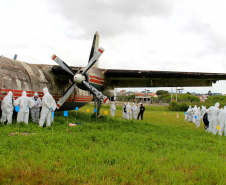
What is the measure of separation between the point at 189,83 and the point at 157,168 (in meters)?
11.4

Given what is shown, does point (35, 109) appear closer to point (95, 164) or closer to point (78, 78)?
point (78, 78)

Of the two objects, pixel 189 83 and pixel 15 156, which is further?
pixel 189 83

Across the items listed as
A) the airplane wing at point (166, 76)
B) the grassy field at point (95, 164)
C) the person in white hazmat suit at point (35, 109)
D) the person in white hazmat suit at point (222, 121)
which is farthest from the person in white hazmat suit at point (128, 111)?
the grassy field at point (95, 164)

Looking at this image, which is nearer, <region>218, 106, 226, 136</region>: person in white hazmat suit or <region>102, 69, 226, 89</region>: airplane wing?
<region>218, 106, 226, 136</region>: person in white hazmat suit

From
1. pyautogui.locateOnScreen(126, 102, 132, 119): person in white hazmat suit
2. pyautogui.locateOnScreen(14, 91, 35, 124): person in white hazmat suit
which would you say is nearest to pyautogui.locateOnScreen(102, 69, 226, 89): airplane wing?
pyautogui.locateOnScreen(126, 102, 132, 119): person in white hazmat suit

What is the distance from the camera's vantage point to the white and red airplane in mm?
9625

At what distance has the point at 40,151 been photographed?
17.8ft

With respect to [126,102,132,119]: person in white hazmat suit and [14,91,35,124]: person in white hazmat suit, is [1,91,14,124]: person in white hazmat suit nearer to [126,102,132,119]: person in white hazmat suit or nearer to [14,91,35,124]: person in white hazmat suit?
[14,91,35,124]: person in white hazmat suit

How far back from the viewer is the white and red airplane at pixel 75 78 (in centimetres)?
962

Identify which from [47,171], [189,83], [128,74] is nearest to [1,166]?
[47,171]

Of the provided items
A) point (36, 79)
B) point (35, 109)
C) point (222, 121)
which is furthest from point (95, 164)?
point (222, 121)

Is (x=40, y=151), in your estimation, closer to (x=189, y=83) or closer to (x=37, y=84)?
(x=37, y=84)

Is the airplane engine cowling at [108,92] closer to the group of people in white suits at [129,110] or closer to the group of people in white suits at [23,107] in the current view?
the group of people in white suits at [129,110]

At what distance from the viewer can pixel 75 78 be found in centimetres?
1052
